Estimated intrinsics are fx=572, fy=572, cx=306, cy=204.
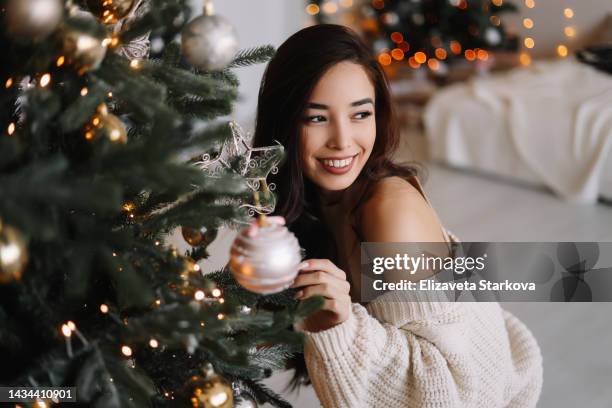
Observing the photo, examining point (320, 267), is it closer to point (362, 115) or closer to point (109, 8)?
point (362, 115)

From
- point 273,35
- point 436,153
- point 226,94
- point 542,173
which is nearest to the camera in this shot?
point 226,94

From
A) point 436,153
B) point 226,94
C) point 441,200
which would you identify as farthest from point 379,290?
point 436,153

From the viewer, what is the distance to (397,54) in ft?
14.2

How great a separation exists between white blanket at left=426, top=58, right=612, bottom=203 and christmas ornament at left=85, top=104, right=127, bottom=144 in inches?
106

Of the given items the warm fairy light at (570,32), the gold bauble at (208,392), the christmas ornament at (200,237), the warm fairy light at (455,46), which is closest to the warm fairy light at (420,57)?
the warm fairy light at (455,46)

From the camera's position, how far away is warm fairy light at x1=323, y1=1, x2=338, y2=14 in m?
4.62

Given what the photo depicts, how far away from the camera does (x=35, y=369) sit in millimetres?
668

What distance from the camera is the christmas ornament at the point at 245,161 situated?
95cm

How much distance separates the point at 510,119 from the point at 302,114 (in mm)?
2267

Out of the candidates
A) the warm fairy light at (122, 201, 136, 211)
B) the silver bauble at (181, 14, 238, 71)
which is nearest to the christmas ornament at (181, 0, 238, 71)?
the silver bauble at (181, 14, 238, 71)

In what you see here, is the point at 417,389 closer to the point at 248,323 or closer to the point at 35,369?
the point at 248,323

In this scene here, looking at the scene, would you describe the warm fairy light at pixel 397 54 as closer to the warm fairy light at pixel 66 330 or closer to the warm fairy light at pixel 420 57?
the warm fairy light at pixel 420 57

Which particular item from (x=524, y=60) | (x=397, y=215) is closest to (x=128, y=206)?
(x=397, y=215)

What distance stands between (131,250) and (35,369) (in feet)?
0.57
